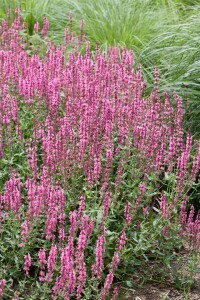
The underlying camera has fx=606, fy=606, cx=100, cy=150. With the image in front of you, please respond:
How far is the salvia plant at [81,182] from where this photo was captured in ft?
12.4

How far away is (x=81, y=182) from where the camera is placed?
4520 mm

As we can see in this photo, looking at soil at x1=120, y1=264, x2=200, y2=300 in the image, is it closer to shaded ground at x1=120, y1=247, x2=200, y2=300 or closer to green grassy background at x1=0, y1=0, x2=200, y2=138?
shaded ground at x1=120, y1=247, x2=200, y2=300

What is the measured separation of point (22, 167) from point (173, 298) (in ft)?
4.74

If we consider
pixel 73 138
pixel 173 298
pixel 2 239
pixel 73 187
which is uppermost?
pixel 73 138

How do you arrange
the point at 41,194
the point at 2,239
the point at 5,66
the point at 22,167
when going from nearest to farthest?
the point at 41,194, the point at 2,239, the point at 22,167, the point at 5,66

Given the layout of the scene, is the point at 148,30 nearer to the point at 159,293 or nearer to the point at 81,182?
the point at 81,182

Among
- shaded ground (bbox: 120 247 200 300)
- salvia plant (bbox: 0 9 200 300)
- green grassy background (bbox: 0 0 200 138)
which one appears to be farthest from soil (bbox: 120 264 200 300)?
green grassy background (bbox: 0 0 200 138)

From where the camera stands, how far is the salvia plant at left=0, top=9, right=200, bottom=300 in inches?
149

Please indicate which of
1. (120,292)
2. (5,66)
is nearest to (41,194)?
(120,292)

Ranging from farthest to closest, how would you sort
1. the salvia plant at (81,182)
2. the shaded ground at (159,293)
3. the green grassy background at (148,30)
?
1. the green grassy background at (148,30)
2. the shaded ground at (159,293)
3. the salvia plant at (81,182)

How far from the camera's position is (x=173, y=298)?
415 cm

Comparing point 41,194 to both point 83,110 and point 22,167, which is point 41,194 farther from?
point 83,110

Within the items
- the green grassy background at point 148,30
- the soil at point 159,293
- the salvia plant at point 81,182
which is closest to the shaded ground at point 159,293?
the soil at point 159,293

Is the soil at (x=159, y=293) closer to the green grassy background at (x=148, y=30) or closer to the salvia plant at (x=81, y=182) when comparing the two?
the salvia plant at (x=81, y=182)
